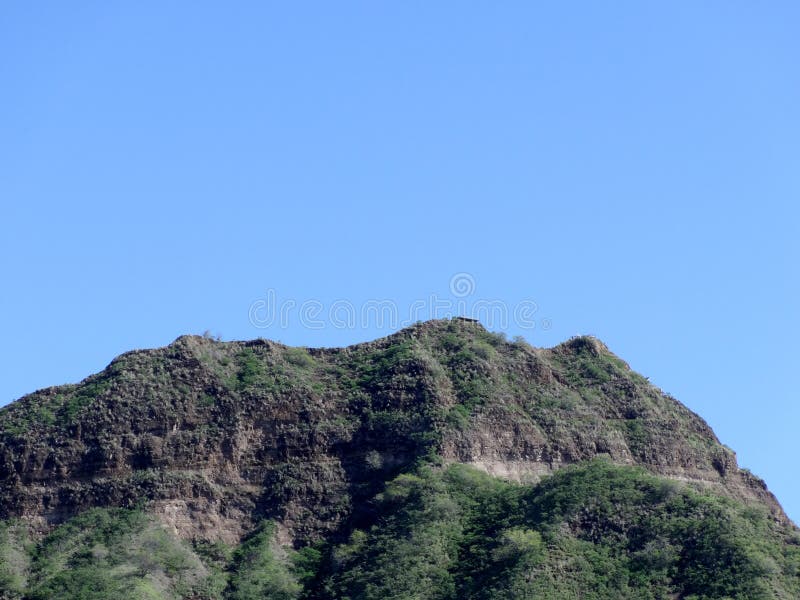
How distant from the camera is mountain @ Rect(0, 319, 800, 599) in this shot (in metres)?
68.0

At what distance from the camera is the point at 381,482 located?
76688 mm

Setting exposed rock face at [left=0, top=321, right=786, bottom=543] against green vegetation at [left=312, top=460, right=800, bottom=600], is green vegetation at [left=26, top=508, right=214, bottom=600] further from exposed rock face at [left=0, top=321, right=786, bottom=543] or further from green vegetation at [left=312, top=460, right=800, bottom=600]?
green vegetation at [left=312, top=460, right=800, bottom=600]

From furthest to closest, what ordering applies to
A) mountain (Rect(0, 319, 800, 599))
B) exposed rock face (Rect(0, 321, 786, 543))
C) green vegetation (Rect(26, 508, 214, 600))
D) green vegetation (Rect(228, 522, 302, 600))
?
1. exposed rock face (Rect(0, 321, 786, 543))
2. green vegetation (Rect(228, 522, 302, 600))
3. mountain (Rect(0, 319, 800, 599))
4. green vegetation (Rect(26, 508, 214, 600))

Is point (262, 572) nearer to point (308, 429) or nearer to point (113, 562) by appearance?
point (113, 562)

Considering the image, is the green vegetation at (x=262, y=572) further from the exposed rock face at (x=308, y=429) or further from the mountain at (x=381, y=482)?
the exposed rock face at (x=308, y=429)

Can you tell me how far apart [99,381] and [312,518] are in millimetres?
13790

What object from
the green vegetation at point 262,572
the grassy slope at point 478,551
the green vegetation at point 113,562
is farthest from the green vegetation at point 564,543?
the green vegetation at point 113,562

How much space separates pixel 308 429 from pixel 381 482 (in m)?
4.91

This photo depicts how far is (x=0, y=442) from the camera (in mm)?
76750

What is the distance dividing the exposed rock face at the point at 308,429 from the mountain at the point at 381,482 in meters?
0.11

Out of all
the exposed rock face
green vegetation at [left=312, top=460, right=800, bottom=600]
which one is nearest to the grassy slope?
green vegetation at [left=312, top=460, right=800, bottom=600]

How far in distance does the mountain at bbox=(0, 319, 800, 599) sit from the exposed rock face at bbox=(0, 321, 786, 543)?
11cm

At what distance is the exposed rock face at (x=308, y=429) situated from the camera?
7531 centimetres

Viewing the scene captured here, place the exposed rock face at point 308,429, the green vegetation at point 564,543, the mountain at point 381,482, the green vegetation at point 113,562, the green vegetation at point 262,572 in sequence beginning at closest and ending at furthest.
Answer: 1. the green vegetation at point 564,543
2. the green vegetation at point 113,562
3. the mountain at point 381,482
4. the green vegetation at point 262,572
5. the exposed rock face at point 308,429
